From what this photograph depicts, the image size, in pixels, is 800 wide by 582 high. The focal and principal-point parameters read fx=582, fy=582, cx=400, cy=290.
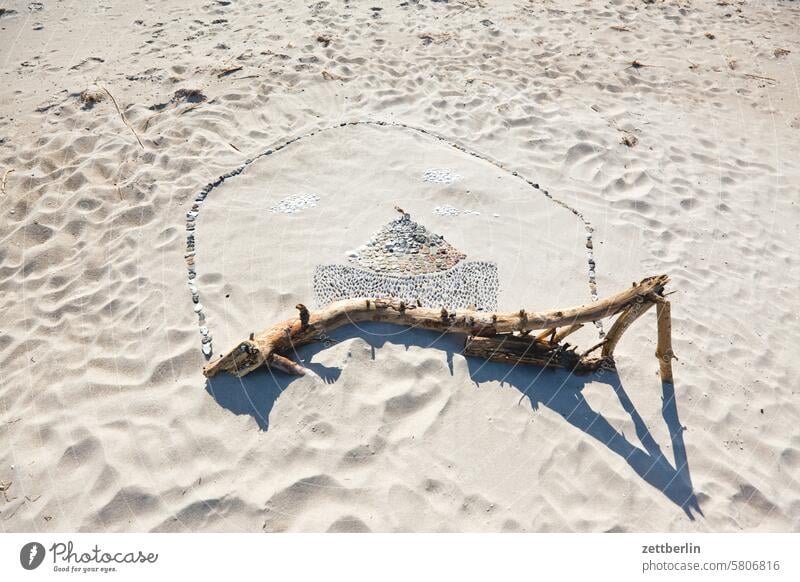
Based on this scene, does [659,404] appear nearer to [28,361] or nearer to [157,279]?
[157,279]

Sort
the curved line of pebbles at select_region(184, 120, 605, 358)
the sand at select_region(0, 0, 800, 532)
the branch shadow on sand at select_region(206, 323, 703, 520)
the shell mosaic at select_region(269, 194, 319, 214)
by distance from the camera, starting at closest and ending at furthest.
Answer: the sand at select_region(0, 0, 800, 532), the branch shadow on sand at select_region(206, 323, 703, 520), the curved line of pebbles at select_region(184, 120, 605, 358), the shell mosaic at select_region(269, 194, 319, 214)

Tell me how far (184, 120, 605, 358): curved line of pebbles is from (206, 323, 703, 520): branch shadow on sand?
52cm

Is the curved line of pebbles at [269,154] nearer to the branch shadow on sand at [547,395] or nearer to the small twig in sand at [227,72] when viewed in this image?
the branch shadow on sand at [547,395]

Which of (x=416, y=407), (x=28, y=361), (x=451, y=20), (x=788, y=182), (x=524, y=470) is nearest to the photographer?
(x=524, y=470)

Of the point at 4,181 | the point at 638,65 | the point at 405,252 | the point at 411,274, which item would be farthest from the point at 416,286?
the point at 638,65

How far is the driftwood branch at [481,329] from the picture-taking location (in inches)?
167

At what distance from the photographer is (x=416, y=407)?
4277 millimetres

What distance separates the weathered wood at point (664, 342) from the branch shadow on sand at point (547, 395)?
137 mm

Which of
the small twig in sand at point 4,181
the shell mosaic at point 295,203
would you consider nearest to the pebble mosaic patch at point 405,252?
the shell mosaic at point 295,203

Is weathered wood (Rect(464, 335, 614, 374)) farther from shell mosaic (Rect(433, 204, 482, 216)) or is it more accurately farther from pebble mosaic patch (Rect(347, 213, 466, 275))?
shell mosaic (Rect(433, 204, 482, 216))

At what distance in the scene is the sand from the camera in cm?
393

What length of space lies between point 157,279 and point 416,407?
2650mm

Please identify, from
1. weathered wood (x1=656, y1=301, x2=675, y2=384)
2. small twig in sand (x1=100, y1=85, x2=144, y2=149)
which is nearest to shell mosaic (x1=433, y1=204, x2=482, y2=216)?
weathered wood (x1=656, y1=301, x2=675, y2=384)

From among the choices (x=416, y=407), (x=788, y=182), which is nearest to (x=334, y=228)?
(x=416, y=407)
